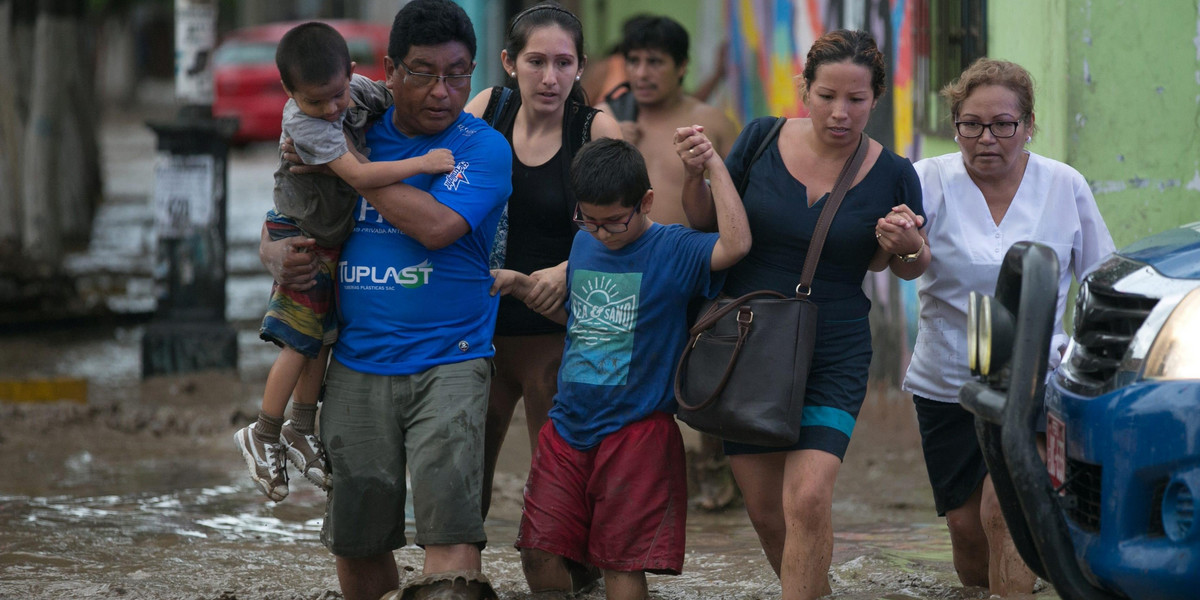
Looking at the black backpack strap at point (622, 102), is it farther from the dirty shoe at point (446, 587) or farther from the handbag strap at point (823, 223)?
the dirty shoe at point (446, 587)

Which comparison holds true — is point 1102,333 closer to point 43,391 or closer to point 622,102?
point 622,102

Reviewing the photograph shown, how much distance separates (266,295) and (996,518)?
34.0 feet

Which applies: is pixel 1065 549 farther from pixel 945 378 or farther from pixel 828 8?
pixel 828 8

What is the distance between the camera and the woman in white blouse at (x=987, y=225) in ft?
13.9

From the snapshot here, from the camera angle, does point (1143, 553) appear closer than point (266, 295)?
Yes

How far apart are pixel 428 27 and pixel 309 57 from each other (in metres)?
0.44

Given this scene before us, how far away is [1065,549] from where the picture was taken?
10.7 ft

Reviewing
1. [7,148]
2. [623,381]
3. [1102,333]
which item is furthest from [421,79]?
[7,148]

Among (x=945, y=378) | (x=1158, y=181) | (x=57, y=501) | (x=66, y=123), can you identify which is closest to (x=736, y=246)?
(x=945, y=378)

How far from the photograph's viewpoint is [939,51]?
7395 mm

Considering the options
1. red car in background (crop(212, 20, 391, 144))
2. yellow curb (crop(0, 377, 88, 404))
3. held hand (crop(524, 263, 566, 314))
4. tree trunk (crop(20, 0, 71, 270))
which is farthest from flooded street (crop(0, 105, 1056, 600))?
red car in background (crop(212, 20, 391, 144))

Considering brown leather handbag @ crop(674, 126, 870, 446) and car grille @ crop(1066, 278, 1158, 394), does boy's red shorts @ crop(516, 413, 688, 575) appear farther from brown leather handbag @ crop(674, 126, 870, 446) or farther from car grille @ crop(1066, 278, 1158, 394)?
car grille @ crop(1066, 278, 1158, 394)

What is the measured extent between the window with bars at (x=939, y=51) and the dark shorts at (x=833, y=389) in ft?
9.70

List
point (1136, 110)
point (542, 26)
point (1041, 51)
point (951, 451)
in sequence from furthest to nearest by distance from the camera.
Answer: point (1041, 51)
point (1136, 110)
point (542, 26)
point (951, 451)
